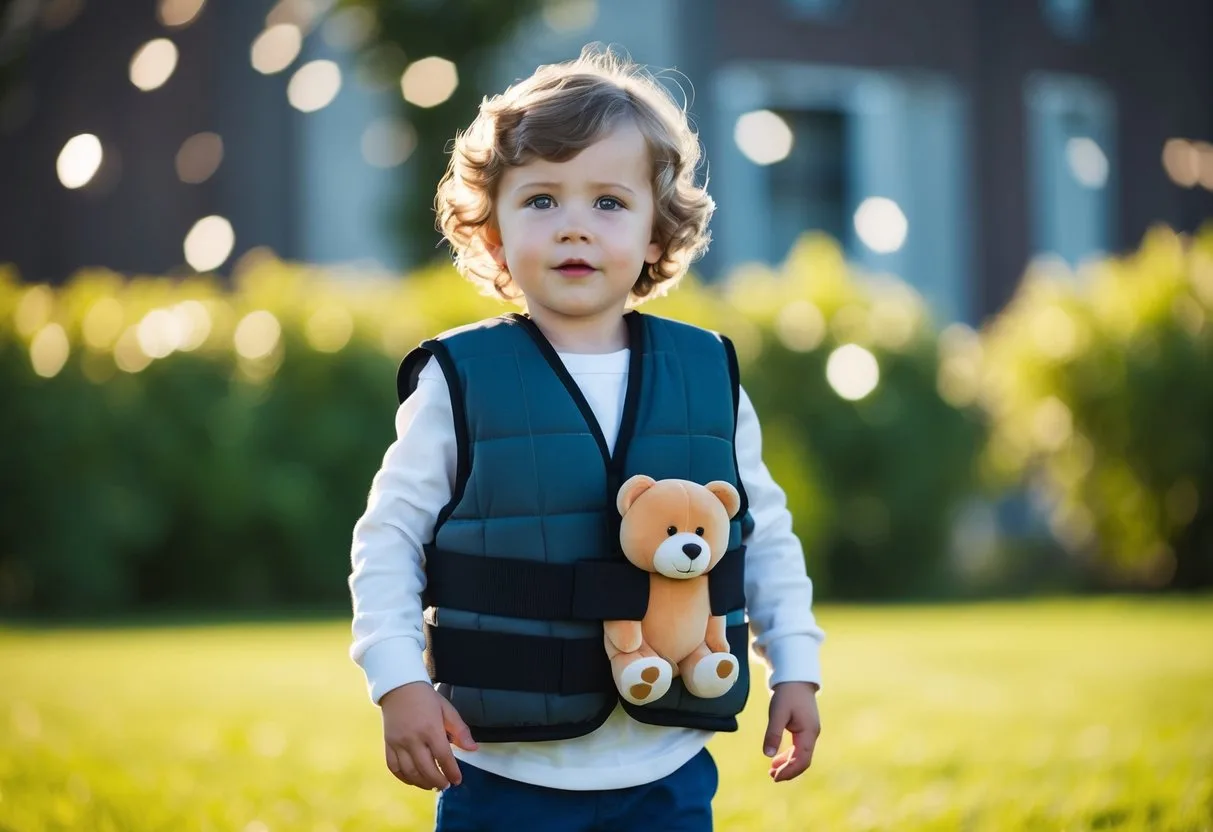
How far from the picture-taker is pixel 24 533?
737cm

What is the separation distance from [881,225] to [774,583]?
13.6 meters

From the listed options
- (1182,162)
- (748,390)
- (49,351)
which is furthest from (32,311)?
(1182,162)

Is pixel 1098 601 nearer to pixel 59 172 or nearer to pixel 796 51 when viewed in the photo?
pixel 796 51

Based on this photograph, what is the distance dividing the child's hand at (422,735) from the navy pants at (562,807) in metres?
0.11

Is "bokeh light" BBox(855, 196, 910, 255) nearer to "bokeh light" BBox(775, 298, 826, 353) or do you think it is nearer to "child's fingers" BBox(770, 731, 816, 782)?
"bokeh light" BBox(775, 298, 826, 353)

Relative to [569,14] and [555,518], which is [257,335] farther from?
[569,14]

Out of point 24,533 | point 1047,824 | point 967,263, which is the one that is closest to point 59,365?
point 24,533

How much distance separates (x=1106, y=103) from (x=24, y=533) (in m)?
13.5

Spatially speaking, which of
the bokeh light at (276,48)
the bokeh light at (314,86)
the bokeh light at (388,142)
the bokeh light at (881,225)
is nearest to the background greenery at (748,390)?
the bokeh light at (388,142)

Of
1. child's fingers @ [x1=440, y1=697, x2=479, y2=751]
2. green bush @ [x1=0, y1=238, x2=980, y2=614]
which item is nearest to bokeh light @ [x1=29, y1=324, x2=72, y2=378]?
green bush @ [x1=0, y1=238, x2=980, y2=614]

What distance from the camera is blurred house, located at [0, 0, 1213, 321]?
44.4 ft

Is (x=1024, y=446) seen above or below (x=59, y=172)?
below

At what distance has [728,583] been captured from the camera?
2.13m

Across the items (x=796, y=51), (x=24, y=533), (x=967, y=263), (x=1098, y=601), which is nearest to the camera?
(x=24, y=533)
